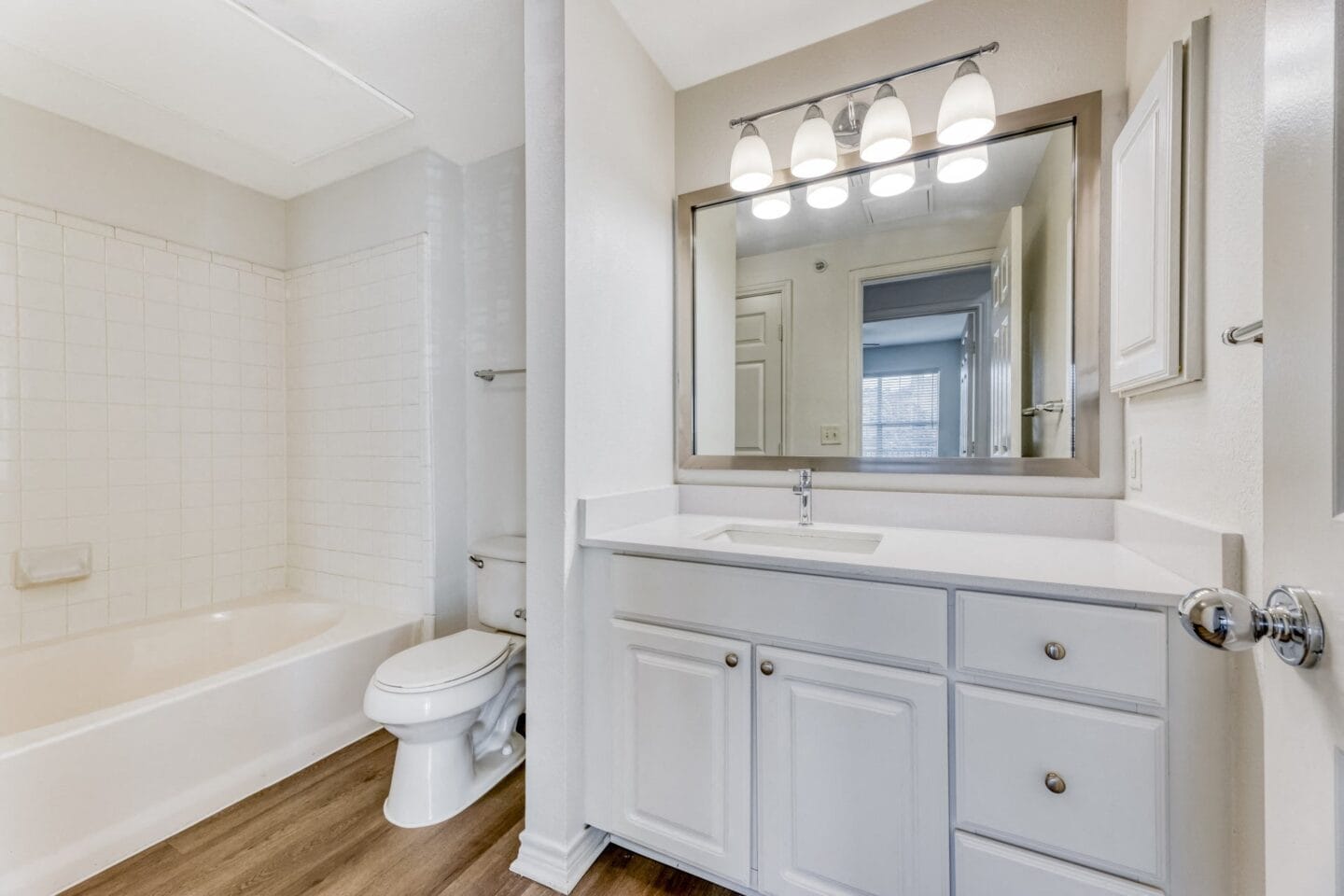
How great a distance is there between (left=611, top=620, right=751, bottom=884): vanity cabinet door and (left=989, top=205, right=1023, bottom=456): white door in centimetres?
94

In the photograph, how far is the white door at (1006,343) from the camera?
1.47 meters

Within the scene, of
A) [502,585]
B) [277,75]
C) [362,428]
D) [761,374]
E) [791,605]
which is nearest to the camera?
[791,605]

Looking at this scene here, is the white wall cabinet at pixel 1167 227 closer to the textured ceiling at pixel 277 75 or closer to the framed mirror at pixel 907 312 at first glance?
the framed mirror at pixel 907 312

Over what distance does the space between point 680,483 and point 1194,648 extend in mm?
1316

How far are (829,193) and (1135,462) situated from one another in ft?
3.65

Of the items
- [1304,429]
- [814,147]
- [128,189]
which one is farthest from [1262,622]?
[128,189]

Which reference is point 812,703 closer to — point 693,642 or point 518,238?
point 693,642

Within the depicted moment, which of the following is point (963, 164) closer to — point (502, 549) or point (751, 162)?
point (751, 162)

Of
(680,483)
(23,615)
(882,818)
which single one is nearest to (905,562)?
(882,818)

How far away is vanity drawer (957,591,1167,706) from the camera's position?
875 mm

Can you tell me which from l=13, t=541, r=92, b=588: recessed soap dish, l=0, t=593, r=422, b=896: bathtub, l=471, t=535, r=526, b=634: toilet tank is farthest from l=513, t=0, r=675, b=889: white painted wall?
l=13, t=541, r=92, b=588: recessed soap dish

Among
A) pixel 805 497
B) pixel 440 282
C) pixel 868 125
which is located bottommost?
pixel 805 497

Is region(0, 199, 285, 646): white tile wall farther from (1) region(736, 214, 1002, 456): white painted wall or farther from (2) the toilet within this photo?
(1) region(736, 214, 1002, 456): white painted wall

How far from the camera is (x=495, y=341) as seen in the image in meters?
2.33
